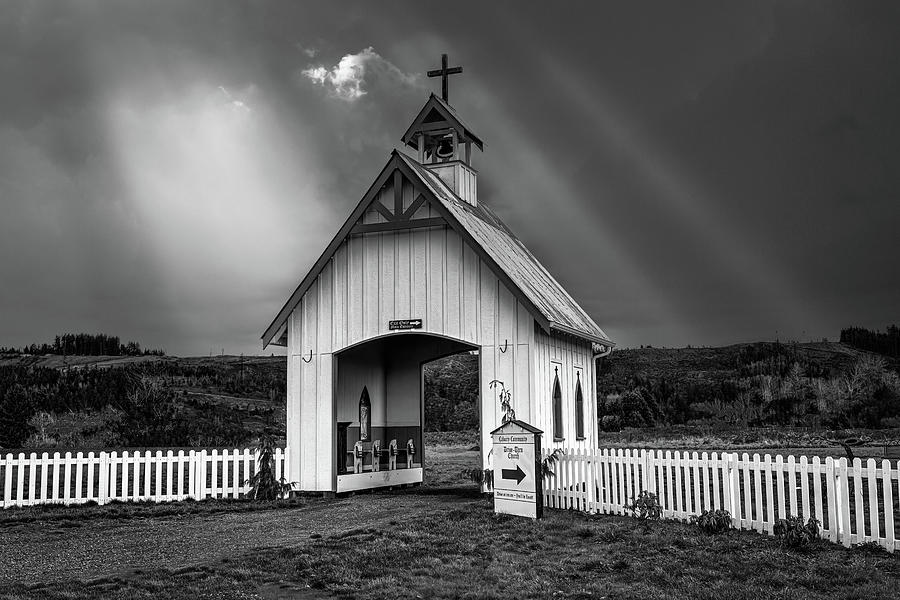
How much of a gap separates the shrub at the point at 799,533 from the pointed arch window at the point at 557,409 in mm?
8608

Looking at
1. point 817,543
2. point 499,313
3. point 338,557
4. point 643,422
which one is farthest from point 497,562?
point 643,422

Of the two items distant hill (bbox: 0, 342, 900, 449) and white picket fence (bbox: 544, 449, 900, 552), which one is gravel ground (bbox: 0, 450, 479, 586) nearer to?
white picket fence (bbox: 544, 449, 900, 552)

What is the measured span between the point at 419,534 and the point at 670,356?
7283cm

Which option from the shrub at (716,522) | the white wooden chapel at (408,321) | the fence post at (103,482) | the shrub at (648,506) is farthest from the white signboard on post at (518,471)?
the fence post at (103,482)

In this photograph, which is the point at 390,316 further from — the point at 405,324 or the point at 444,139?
the point at 444,139

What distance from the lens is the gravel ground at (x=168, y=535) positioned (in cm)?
1173

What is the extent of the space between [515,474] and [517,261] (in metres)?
8.78

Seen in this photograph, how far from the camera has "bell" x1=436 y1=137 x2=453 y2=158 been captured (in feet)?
81.5

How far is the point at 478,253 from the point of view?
19250mm

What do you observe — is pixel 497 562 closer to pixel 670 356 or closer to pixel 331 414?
pixel 331 414

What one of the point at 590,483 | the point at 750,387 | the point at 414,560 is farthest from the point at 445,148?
the point at 750,387

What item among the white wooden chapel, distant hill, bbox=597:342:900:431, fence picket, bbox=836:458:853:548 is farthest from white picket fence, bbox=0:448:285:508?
distant hill, bbox=597:342:900:431

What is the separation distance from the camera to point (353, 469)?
Answer: 22.3m

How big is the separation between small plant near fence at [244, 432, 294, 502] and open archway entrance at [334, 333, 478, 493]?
2180mm
